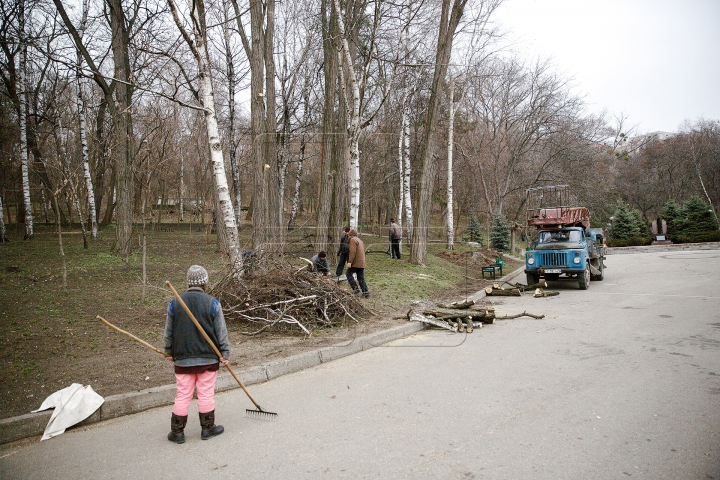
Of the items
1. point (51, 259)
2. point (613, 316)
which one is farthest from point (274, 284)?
point (51, 259)

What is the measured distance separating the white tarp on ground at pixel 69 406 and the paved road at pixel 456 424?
0.54 ft

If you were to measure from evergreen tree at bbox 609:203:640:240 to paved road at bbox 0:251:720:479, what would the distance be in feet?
128

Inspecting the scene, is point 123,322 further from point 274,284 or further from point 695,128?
point 695,128

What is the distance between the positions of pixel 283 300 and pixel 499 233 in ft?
89.1

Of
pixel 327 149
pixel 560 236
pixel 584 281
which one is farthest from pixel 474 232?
pixel 327 149

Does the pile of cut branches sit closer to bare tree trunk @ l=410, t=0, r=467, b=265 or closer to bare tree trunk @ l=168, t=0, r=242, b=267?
bare tree trunk @ l=168, t=0, r=242, b=267

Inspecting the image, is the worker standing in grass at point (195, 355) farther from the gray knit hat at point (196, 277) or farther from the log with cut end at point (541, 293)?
the log with cut end at point (541, 293)

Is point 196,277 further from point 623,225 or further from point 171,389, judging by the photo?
point 623,225

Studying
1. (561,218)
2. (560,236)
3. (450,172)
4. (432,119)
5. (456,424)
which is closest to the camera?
(456,424)

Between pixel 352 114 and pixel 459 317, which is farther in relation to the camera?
pixel 352 114

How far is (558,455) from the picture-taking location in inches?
156

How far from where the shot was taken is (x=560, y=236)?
54.7 feet

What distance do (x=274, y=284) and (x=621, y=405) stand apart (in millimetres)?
6199

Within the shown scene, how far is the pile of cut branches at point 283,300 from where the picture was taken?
8727 millimetres
